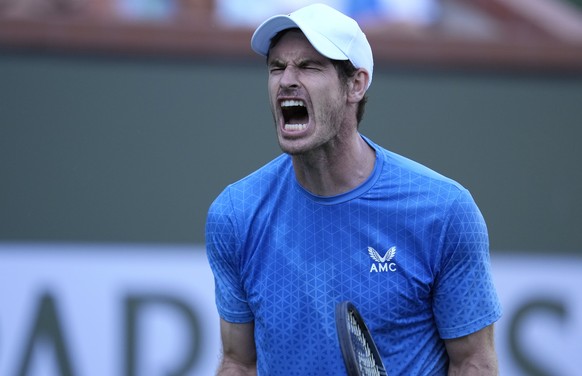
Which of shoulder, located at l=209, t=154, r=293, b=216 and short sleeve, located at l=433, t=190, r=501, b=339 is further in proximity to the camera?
shoulder, located at l=209, t=154, r=293, b=216

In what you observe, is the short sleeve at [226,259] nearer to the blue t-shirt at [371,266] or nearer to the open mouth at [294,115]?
the blue t-shirt at [371,266]

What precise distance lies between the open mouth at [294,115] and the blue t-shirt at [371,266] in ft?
0.62

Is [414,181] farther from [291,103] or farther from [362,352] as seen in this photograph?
[362,352]

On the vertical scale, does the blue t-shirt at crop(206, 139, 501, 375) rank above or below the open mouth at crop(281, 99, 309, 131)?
below

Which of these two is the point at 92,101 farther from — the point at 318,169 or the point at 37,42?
the point at 318,169

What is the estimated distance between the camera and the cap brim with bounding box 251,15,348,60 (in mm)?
2582

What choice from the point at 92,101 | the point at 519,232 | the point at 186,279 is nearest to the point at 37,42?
the point at 92,101

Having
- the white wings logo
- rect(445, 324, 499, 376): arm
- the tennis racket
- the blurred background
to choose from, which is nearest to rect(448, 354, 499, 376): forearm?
rect(445, 324, 499, 376): arm

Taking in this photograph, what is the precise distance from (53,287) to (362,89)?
2.95 m

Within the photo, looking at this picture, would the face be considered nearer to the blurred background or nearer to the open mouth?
the open mouth

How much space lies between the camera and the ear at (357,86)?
274 cm

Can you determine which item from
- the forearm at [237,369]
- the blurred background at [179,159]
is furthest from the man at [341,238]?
the blurred background at [179,159]

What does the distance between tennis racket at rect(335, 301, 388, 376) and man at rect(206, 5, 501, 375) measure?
63 millimetres

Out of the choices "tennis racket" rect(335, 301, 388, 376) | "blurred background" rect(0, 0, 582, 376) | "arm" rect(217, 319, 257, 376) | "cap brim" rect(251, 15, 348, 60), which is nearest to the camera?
"tennis racket" rect(335, 301, 388, 376)
